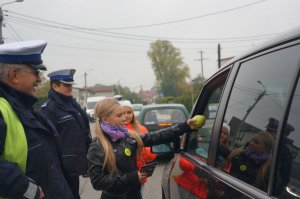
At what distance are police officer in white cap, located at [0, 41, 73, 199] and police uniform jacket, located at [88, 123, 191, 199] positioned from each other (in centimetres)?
48

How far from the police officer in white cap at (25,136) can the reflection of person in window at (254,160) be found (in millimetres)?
1039

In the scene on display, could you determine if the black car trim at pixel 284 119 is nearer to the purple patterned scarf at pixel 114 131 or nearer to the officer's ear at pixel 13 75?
the officer's ear at pixel 13 75

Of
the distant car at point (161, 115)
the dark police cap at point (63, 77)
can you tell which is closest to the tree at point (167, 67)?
the distant car at point (161, 115)

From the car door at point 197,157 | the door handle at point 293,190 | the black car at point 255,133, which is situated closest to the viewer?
the door handle at point 293,190

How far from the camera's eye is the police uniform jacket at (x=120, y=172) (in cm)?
304

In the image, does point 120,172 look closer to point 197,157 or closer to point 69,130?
point 197,157

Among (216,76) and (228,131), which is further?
(216,76)

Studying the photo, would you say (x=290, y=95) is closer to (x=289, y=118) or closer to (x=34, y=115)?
(x=289, y=118)

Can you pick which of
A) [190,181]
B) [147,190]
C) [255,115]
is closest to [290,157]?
[255,115]

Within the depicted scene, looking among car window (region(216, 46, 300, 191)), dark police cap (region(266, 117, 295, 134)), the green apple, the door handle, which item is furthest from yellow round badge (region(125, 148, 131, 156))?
the door handle

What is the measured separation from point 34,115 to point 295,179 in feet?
5.49

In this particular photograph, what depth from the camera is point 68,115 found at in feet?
14.9

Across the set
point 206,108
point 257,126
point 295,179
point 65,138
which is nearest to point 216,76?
point 206,108

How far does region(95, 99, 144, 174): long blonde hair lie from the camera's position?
3.05 m
